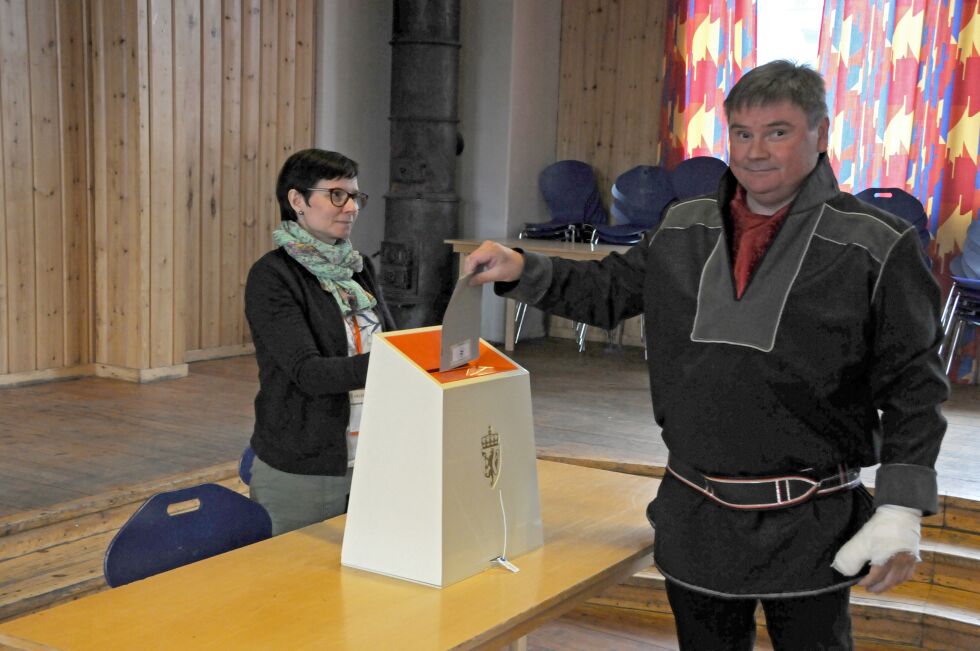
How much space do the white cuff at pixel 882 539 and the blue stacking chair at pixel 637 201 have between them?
524cm

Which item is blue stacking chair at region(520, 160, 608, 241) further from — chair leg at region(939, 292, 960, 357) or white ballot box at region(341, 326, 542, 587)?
white ballot box at region(341, 326, 542, 587)

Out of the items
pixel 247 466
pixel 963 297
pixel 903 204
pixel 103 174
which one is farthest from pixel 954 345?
pixel 247 466

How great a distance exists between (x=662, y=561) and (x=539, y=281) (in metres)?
0.53

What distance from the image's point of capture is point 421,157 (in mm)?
6793

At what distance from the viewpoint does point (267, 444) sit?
89.4 inches

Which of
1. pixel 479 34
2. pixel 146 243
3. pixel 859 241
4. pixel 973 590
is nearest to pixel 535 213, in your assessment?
pixel 479 34

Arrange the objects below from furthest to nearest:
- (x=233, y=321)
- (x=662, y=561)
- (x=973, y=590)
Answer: (x=233, y=321)
(x=973, y=590)
(x=662, y=561)

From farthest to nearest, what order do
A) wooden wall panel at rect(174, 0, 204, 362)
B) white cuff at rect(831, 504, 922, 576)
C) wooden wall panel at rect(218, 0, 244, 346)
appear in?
wooden wall panel at rect(218, 0, 244, 346) < wooden wall panel at rect(174, 0, 204, 362) < white cuff at rect(831, 504, 922, 576)

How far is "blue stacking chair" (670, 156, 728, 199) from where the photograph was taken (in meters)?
6.75

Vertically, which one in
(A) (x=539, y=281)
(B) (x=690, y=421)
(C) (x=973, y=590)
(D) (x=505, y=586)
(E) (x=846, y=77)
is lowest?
(C) (x=973, y=590)

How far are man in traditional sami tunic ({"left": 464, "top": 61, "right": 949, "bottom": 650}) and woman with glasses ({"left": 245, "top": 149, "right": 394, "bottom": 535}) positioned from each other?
0.75 meters

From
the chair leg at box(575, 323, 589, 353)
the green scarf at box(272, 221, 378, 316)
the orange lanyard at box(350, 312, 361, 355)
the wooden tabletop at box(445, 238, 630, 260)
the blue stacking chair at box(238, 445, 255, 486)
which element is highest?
the green scarf at box(272, 221, 378, 316)

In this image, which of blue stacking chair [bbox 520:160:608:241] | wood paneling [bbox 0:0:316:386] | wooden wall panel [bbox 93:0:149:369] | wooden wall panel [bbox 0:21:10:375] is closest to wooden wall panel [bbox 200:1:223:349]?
wood paneling [bbox 0:0:316:386]

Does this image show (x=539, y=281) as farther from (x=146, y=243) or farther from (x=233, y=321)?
(x=233, y=321)
